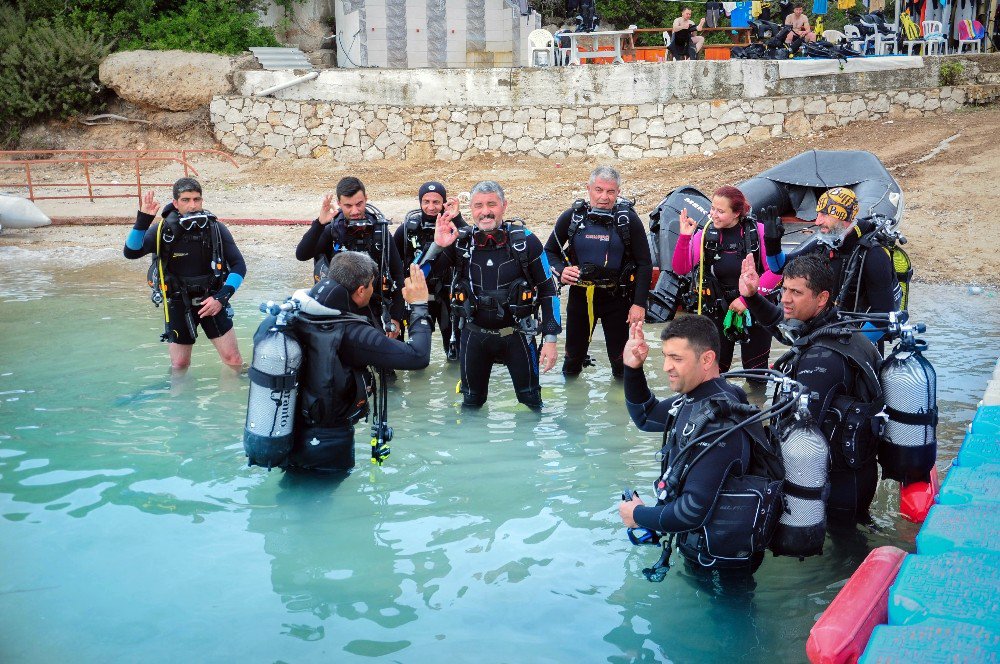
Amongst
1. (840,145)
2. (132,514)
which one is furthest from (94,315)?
(840,145)

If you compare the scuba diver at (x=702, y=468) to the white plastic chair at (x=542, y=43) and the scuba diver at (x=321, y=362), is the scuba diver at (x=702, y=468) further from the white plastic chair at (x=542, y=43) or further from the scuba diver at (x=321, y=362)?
the white plastic chair at (x=542, y=43)

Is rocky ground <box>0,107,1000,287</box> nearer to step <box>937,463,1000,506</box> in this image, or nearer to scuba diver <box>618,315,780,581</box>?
step <box>937,463,1000,506</box>

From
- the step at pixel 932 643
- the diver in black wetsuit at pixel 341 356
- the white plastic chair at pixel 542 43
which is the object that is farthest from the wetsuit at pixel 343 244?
the white plastic chair at pixel 542 43

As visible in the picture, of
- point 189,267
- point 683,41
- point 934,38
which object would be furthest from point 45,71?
point 934,38

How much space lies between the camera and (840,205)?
5.76 m

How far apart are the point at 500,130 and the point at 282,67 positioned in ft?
16.1

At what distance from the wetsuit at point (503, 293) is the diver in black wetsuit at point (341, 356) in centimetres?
127

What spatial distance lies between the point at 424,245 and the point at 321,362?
9.42 feet

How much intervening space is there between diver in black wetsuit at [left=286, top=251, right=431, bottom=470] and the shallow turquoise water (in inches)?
17.9

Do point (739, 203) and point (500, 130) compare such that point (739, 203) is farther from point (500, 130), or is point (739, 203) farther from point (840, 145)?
point (500, 130)

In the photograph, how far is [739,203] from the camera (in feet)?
21.0

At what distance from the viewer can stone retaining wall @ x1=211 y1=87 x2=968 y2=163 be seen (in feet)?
57.4

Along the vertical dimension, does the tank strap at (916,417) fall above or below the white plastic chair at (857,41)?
below

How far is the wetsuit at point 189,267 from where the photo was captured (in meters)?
6.87
